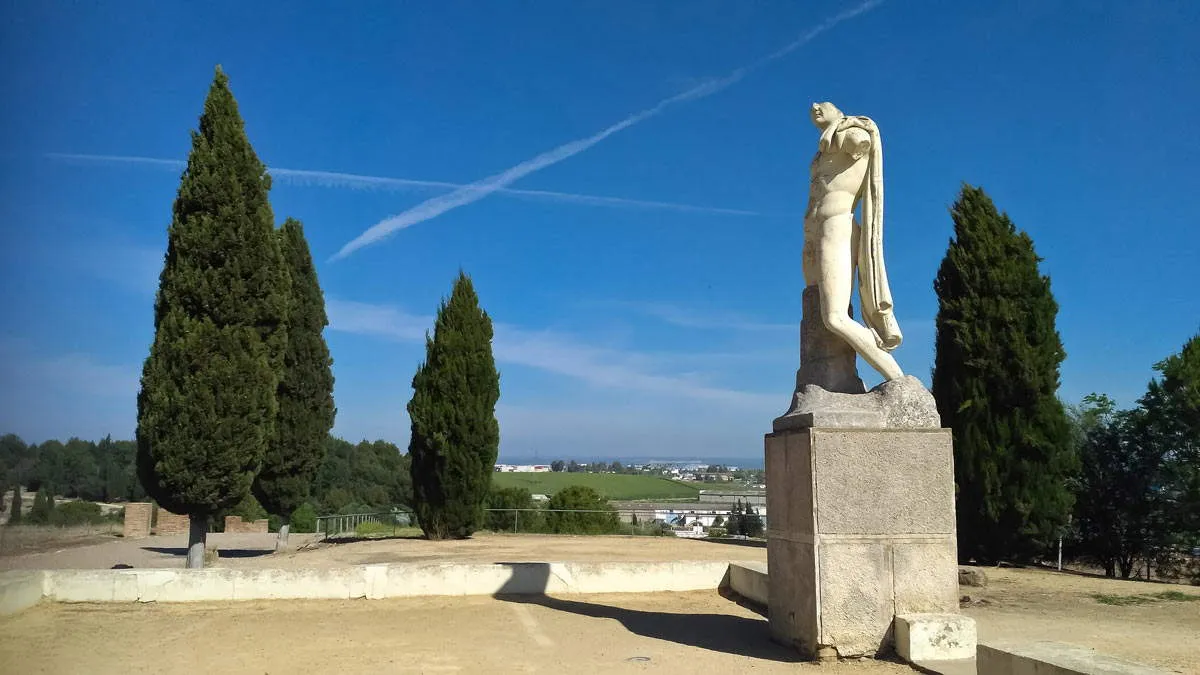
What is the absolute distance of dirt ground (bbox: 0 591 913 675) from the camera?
6.21 metres

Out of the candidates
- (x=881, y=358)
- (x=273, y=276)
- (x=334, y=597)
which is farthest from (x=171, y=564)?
(x=881, y=358)

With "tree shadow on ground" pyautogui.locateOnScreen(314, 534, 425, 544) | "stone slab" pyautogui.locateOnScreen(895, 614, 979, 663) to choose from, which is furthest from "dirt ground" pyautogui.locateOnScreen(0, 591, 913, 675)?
"tree shadow on ground" pyautogui.locateOnScreen(314, 534, 425, 544)

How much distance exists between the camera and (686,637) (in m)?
7.43

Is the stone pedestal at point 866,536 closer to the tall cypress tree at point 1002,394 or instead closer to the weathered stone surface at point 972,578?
the weathered stone surface at point 972,578

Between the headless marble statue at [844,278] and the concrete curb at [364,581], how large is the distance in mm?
3949

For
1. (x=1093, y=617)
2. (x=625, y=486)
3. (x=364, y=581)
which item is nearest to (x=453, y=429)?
(x=364, y=581)

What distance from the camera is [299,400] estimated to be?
60.2ft

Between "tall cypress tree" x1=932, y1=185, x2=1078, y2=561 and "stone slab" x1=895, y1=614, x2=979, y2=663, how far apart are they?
10.6m

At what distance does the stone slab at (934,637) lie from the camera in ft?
19.8

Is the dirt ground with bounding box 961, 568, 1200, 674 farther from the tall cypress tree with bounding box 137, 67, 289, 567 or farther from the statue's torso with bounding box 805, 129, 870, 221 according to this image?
the tall cypress tree with bounding box 137, 67, 289, 567

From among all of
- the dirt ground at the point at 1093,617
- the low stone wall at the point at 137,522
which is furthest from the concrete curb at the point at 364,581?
the low stone wall at the point at 137,522

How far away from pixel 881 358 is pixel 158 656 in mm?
6403

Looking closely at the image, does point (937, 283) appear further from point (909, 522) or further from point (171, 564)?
point (171, 564)

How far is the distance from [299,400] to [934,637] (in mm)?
15348
